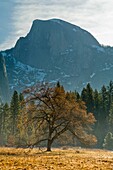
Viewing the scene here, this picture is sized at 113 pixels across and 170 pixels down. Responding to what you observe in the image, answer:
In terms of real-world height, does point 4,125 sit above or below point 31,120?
above

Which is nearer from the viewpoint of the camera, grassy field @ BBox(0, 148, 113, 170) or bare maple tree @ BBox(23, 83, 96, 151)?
grassy field @ BBox(0, 148, 113, 170)

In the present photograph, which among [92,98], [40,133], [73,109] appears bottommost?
[40,133]

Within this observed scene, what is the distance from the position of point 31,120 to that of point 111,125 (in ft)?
179

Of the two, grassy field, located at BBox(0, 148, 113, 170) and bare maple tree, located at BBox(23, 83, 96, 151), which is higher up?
bare maple tree, located at BBox(23, 83, 96, 151)

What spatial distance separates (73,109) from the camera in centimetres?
4497

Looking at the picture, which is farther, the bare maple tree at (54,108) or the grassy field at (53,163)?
→ the bare maple tree at (54,108)

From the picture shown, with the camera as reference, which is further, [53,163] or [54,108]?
[54,108]

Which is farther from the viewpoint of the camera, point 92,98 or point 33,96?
point 92,98

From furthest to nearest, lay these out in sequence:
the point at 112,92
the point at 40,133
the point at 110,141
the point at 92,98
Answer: the point at 112,92 → the point at 92,98 → the point at 110,141 → the point at 40,133

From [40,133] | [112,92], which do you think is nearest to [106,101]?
[112,92]

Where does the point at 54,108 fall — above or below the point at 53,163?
above

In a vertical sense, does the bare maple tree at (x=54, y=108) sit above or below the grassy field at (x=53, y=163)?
above

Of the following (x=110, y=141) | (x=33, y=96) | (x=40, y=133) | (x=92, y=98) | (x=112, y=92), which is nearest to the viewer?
(x=33, y=96)

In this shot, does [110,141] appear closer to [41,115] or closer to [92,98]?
[92,98]
